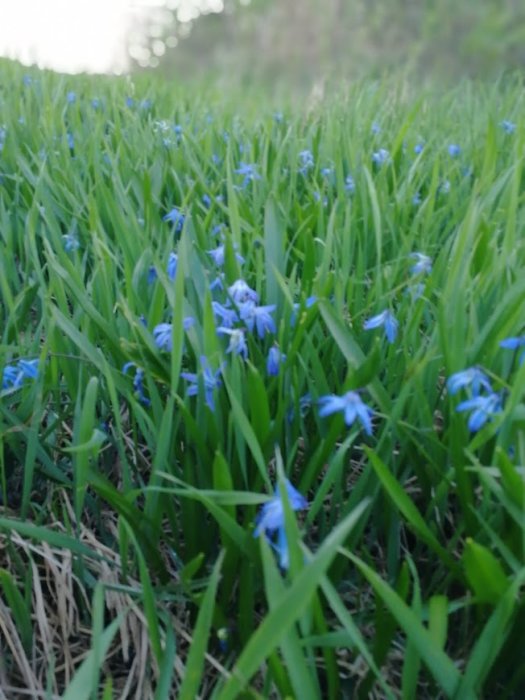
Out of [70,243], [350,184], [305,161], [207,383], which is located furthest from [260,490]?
[305,161]

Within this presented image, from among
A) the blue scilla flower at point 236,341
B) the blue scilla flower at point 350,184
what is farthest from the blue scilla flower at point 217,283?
the blue scilla flower at point 350,184

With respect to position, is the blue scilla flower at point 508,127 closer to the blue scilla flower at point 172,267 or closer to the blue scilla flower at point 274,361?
the blue scilla flower at point 172,267

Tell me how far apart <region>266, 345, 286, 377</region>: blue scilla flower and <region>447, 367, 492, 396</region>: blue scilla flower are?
0.21 metres

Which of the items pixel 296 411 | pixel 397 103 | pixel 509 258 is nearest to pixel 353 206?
pixel 509 258

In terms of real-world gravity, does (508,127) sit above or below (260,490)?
above

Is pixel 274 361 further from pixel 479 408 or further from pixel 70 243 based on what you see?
pixel 70 243

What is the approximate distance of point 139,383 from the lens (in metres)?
0.99

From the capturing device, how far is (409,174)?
5.63 ft

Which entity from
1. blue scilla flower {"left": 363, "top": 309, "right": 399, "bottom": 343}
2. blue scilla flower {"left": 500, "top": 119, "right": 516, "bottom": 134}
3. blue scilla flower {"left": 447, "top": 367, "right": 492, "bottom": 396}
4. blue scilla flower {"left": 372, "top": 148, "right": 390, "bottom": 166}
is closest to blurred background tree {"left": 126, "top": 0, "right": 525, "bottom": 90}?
blue scilla flower {"left": 500, "top": 119, "right": 516, "bottom": 134}

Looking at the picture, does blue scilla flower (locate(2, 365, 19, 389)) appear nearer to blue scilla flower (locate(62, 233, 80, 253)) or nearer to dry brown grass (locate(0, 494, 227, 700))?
dry brown grass (locate(0, 494, 227, 700))

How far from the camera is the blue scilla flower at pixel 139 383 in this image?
97 centimetres

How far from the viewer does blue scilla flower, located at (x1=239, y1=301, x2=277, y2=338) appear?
0.97 metres

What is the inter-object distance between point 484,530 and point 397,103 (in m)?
2.52

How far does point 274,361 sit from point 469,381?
24 centimetres
